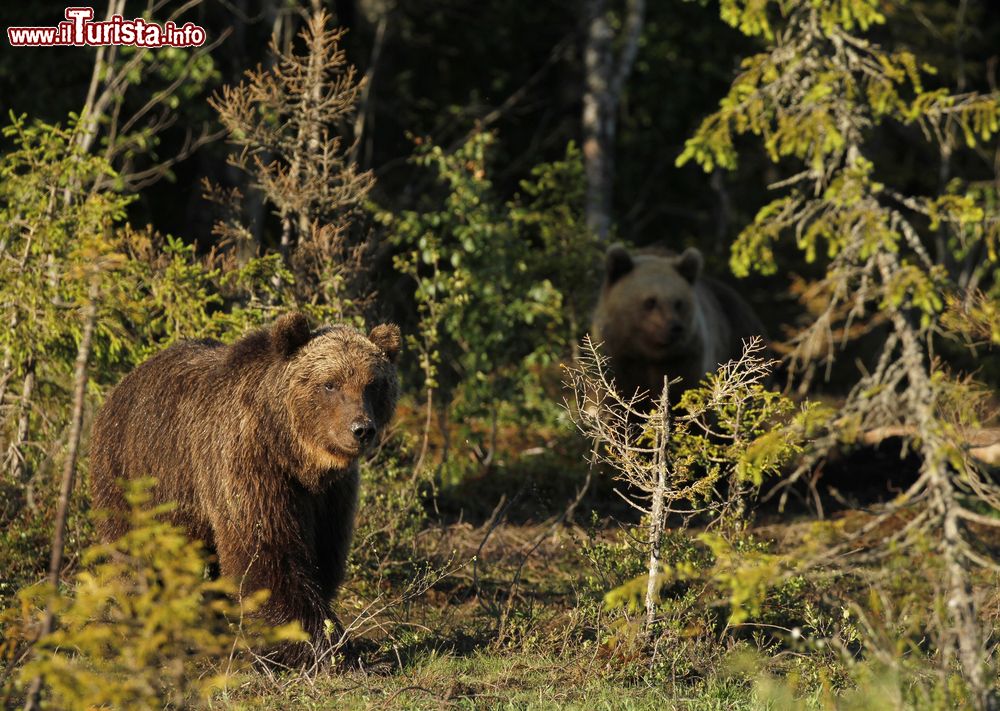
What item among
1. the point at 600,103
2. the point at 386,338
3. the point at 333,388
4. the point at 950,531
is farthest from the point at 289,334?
the point at 600,103

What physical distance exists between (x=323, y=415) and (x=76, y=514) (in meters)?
2.57

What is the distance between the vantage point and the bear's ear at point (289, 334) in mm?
6934

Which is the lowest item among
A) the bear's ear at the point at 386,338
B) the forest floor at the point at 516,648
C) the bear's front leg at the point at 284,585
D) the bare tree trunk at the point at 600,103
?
the forest floor at the point at 516,648

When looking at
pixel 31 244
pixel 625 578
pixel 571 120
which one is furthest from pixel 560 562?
pixel 571 120

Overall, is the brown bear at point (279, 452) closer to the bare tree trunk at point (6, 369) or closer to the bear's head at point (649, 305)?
the bare tree trunk at point (6, 369)

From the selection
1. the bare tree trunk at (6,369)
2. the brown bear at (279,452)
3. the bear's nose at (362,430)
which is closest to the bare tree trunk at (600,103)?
the bare tree trunk at (6,369)

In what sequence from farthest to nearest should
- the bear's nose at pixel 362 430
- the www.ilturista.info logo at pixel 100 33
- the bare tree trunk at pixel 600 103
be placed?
the bare tree trunk at pixel 600 103, the www.ilturista.info logo at pixel 100 33, the bear's nose at pixel 362 430

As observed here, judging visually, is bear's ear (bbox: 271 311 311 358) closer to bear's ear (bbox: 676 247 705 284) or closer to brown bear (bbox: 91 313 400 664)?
brown bear (bbox: 91 313 400 664)

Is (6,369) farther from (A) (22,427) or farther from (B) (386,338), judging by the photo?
(B) (386,338)

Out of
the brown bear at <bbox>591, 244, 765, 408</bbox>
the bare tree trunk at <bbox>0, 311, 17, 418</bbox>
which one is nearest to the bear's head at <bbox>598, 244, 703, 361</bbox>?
the brown bear at <bbox>591, 244, 765, 408</bbox>

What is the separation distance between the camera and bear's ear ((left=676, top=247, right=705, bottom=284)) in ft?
36.6

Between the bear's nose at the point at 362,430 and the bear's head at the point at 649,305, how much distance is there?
4.51m

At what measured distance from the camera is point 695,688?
21.4 ft

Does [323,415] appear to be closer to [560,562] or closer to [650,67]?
[560,562]
